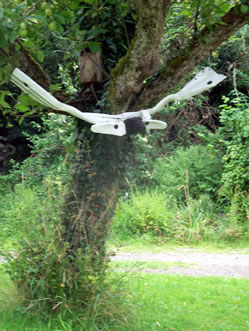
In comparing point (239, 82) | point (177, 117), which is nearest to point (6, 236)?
point (177, 117)

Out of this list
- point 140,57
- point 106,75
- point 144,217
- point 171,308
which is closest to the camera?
point 140,57

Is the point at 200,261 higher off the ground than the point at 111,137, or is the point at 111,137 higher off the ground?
the point at 111,137

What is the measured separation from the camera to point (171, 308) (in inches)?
213

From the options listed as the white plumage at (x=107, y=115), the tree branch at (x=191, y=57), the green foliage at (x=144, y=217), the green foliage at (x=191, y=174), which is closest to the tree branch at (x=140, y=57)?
the tree branch at (x=191, y=57)

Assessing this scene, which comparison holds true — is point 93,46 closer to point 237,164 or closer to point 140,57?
point 140,57

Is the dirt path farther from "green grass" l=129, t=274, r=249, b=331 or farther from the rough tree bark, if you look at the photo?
the rough tree bark

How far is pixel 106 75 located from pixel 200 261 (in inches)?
184

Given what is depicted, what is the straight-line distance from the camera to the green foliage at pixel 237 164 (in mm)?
10625

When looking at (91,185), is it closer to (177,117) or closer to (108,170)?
(108,170)

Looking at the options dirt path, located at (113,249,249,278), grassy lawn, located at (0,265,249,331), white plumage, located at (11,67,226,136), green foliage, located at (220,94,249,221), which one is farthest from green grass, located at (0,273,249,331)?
green foliage, located at (220,94,249,221)

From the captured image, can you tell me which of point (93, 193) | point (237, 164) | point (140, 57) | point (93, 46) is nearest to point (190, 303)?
point (93, 193)

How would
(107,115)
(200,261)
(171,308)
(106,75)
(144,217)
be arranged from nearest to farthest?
(107,115) < (106,75) < (171,308) < (200,261) < (144,217)

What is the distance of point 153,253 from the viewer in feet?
29.8

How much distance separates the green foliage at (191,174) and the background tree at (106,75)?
7073 mm
